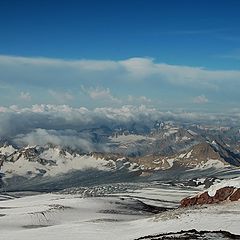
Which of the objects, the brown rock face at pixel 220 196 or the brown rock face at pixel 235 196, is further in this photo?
the brown rock face at pixel 220 196

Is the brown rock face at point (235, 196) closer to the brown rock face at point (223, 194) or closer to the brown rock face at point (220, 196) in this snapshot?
the brown rock face at point (220, 196)

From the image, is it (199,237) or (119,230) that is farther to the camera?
(119,230)

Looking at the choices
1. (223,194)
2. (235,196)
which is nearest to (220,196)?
(223,194)

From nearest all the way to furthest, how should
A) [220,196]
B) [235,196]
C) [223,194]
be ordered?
[235,196] < [223,194] < [220,196]

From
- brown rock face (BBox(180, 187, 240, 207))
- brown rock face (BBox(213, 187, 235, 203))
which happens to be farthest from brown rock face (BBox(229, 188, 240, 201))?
brown rock face (BBox(213, 187, 235, 203))

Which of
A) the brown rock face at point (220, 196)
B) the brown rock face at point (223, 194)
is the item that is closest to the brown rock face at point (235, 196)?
the brown rock face at point (220, 196)

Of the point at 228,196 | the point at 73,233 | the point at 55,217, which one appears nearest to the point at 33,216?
the point at 55,217

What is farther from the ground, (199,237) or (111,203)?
(199,237)

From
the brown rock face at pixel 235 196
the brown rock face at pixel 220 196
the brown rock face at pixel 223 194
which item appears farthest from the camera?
the brown rock face at pixel 223 194

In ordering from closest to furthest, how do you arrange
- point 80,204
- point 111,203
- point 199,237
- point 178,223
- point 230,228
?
point 199,237 < point 230,228 < point 178,223 < point 80,204 < point 111,203

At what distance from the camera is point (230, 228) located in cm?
6175

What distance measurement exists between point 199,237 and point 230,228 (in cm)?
722

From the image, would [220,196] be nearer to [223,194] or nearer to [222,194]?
[222,194]

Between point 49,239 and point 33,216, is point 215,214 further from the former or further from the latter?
point 33,216
